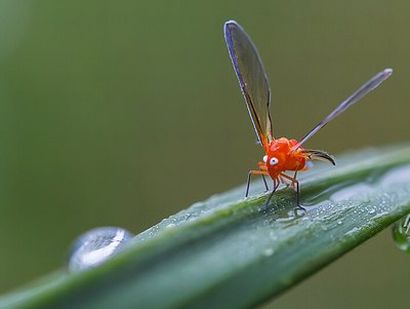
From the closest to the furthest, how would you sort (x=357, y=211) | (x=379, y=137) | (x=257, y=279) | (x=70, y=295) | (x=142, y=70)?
(x=70, y=295) → (x=257, y=279) → (x=357, y=211) → (x=379, y=137) → (x=142, y=70)

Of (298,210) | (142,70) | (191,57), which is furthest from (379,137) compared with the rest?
(298,210)

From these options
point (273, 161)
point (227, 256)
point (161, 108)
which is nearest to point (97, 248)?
point (227, 256)

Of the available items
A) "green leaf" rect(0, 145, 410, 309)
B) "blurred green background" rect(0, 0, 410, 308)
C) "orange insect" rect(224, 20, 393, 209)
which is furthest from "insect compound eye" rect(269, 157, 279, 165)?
"blurred green background" rect(0, 0, 410, 308)

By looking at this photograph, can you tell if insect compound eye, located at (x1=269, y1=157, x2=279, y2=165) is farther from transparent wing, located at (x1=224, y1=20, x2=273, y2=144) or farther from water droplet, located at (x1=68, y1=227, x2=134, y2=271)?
water droplet, located at (x1=68, y1=227, x2=134, y2=271)

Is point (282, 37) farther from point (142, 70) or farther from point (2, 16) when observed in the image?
point (2, 16)

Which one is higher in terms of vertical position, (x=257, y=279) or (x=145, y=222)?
(x=257, y=279)

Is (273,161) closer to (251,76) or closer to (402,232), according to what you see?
(251,76)
